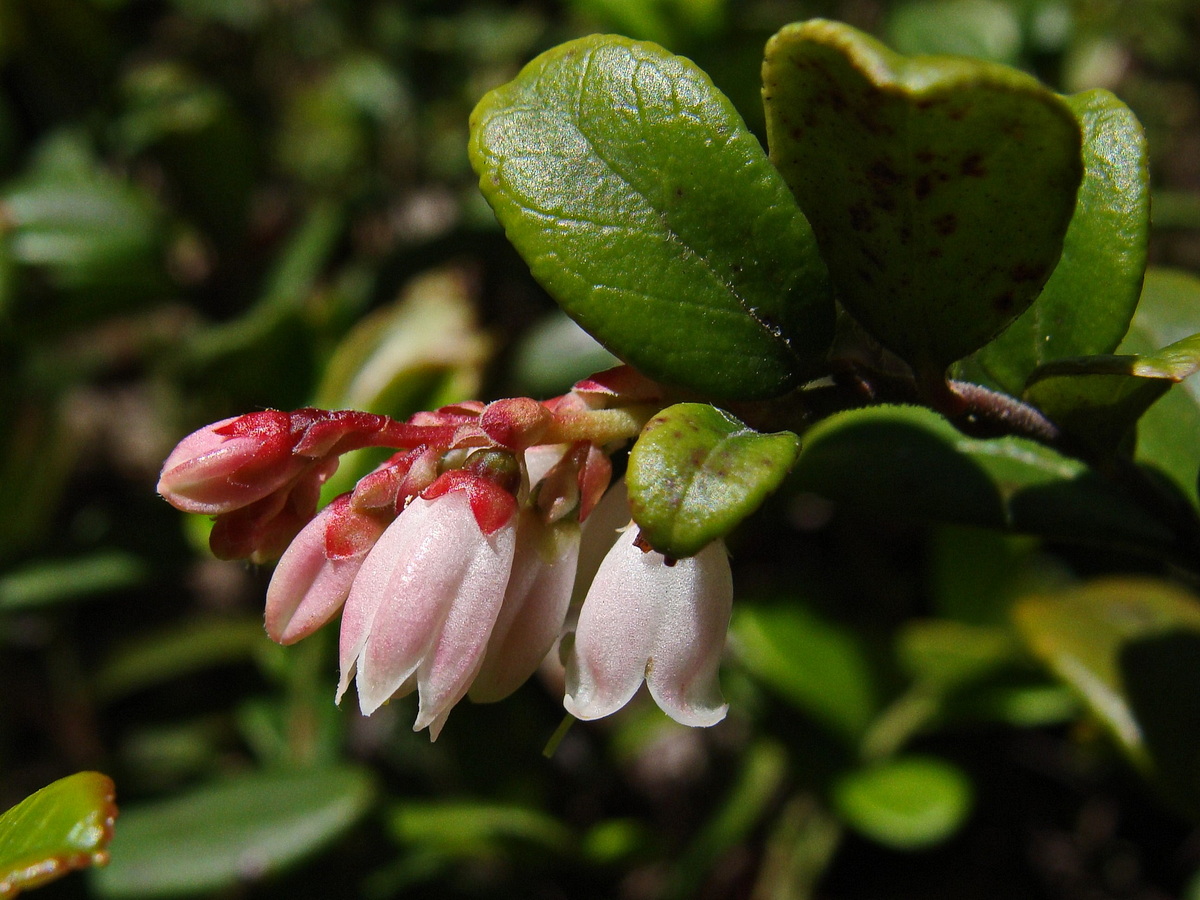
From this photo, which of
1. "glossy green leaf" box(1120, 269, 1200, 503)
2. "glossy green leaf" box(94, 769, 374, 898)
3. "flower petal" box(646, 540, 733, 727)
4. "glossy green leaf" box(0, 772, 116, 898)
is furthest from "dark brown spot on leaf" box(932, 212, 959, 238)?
"glossy green leaf" box(94, 769, 374, 898)

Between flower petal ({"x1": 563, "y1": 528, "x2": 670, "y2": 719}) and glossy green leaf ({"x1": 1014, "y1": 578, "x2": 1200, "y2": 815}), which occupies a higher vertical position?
flower petal ({"x1": 563, "y1": 528, "x2": 670, "y2": 719})

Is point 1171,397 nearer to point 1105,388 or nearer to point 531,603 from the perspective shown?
point 1105,388

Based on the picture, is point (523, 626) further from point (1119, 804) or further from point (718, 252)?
point (1119, 804)

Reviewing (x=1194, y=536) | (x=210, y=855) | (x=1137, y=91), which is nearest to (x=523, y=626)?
(x=1194, y=536)

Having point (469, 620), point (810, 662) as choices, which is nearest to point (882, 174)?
point (469, 620)

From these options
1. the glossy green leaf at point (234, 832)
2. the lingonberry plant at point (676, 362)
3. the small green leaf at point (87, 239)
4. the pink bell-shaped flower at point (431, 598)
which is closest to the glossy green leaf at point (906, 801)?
the glossy green leaf at point (234, 832)

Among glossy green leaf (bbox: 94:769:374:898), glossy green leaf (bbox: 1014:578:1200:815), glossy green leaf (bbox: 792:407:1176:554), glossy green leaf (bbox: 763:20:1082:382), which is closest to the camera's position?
glossy green leaf (bbox: 763:20:1082:382)

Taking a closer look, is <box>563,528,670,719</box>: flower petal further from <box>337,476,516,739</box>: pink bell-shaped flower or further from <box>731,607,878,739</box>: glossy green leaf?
<box>731,607,878,739</box>: glossy green leaf

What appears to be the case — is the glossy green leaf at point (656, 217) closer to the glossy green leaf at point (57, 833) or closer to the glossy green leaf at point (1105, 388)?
the glossy green leaf at point (1105, 388)
